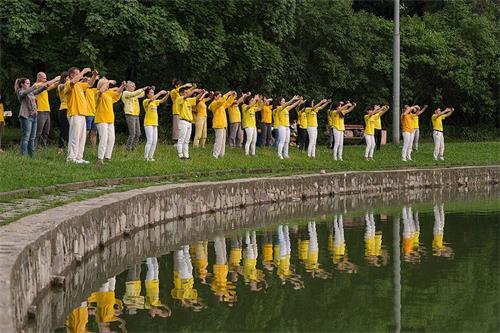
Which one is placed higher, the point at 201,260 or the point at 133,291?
the point at 133,291

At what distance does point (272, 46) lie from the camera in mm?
37219

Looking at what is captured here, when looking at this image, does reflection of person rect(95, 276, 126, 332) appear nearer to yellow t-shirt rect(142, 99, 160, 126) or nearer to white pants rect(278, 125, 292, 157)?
yellow t-shirt rect(142, 99, 160, 126)

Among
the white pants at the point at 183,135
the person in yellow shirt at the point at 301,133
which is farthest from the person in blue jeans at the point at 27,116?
the person in yellow shirt at the point at 301,133

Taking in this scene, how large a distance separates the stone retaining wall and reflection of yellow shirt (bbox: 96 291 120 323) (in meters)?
0.63

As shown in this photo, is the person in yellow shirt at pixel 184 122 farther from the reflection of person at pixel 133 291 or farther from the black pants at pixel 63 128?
the reflection of person at pixel 133 291

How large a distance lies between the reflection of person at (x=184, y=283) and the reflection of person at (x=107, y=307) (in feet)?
2.26

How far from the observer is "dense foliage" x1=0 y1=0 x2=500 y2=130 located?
31.0 metres

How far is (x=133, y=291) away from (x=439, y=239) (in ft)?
23.6

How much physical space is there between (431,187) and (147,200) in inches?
595

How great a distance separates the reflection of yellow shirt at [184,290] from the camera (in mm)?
11883

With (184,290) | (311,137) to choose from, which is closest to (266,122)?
(311,137)

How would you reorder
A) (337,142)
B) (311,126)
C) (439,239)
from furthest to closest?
1. (337,142)
2. (311,126)
3. (439,239)

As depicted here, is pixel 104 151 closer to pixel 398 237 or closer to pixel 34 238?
pixel 398 237

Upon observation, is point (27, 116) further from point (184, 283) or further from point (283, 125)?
point (283, 125)
